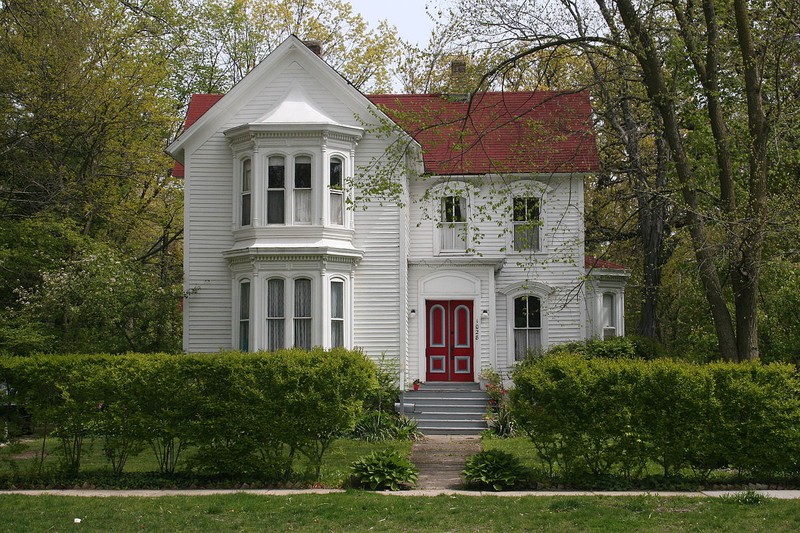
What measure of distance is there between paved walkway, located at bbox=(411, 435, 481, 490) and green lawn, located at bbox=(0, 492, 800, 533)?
182cm

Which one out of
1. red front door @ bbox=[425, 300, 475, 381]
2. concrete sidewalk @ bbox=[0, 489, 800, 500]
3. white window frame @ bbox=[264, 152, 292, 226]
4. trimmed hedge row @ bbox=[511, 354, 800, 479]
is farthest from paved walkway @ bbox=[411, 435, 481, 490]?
white window frame @ bbox=[264, 152, 292, 226]

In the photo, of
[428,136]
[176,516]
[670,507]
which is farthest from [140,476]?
[428,136]

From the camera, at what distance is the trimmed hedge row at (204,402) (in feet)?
45.6

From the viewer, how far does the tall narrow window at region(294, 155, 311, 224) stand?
72.2ft

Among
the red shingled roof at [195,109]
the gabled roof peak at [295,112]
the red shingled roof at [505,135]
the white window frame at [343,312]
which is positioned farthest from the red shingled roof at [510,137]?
the red shingled roof at [195,109]

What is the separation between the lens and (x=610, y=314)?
26.5m

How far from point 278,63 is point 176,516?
569 inches

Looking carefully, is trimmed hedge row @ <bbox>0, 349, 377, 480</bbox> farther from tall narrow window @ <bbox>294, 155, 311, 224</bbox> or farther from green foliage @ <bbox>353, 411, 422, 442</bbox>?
tall narrow window @ <bbox>294, 155, 311, 224</bbox>

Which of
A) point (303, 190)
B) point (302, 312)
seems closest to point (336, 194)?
point (303, 190)

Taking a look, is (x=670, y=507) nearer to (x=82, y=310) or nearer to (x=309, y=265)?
(x=309, y=265)

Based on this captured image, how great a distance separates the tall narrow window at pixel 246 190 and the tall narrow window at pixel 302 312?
7.25 feet

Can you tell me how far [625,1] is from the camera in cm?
1694

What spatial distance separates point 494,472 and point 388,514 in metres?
2.60

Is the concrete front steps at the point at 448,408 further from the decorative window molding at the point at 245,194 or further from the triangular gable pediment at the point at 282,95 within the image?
the triangular gable pediment at the point at 282,95
